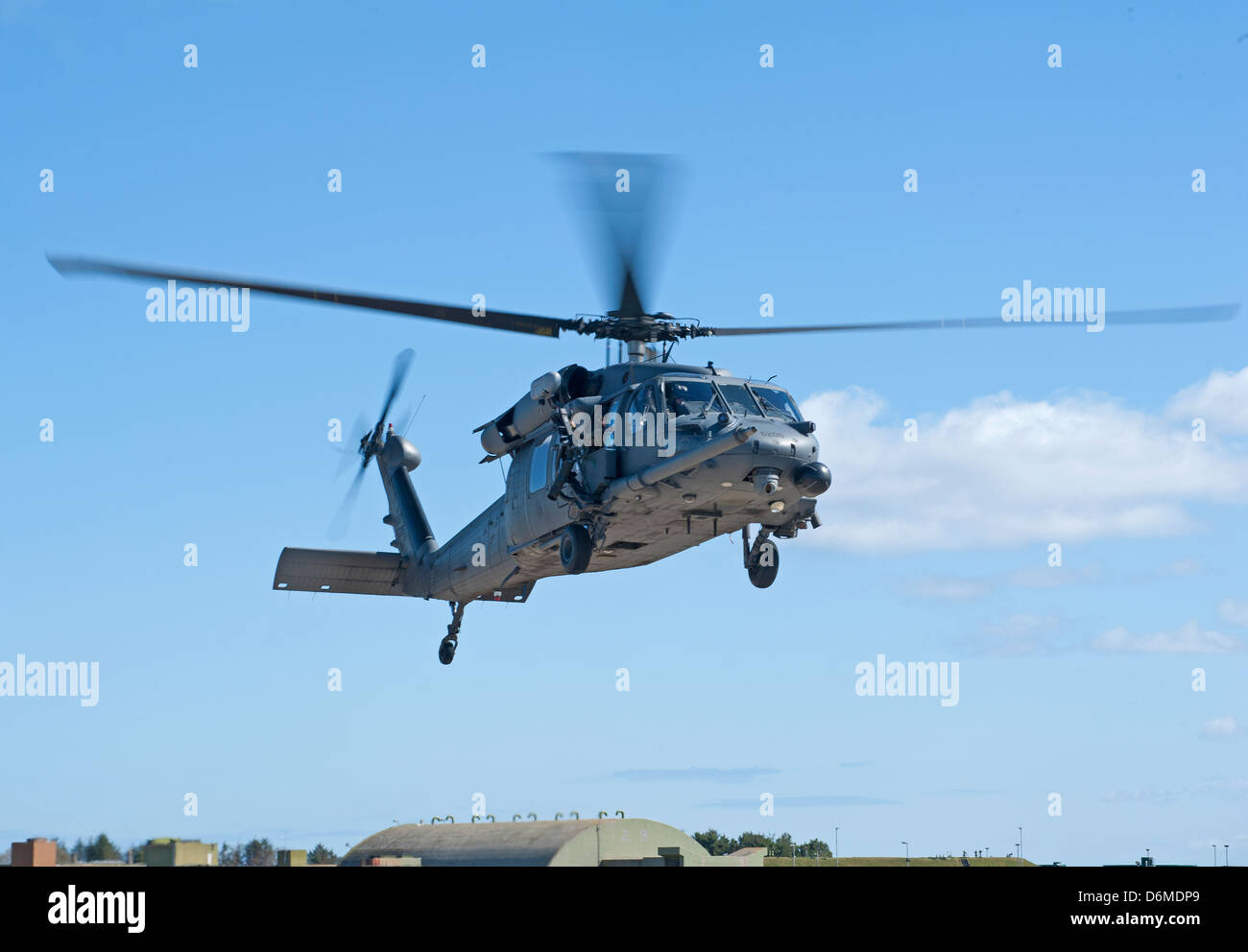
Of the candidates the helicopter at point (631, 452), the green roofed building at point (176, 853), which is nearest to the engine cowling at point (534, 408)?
the helicopter at point (631, 452)

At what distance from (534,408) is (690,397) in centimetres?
392

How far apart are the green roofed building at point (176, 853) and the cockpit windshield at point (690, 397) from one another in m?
10.7

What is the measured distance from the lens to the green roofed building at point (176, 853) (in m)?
21.5

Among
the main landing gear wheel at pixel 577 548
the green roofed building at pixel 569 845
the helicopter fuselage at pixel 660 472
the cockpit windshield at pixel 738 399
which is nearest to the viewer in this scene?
the helicopter fuselage at pixel 660 472

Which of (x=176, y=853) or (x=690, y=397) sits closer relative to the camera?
(x=176, y=853)

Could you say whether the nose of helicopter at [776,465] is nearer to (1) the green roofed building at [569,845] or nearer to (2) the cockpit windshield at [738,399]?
A: (2) the cockpit windshield at [738,399]

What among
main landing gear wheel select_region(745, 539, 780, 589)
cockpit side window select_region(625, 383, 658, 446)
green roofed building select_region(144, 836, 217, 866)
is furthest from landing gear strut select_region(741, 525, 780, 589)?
green roofed building select_region(144, 836, 217, 866)

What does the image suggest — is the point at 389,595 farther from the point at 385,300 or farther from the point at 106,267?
the point at 106,267

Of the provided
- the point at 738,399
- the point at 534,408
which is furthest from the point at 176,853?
the point at 738,399

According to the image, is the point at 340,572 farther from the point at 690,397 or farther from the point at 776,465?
the point at 776,465

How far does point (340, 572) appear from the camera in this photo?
31.6 m

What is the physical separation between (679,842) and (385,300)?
11201mm
